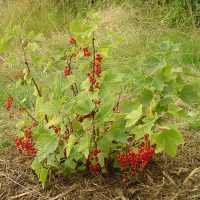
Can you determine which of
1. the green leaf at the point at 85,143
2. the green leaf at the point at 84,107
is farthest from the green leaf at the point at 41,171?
the green leaf at the point at 84,107

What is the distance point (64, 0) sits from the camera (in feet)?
26.6

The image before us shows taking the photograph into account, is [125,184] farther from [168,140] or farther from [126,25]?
[126,25]

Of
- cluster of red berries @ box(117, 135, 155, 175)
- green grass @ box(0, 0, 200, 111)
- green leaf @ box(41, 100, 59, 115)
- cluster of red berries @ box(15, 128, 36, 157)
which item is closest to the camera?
cluster of red berries @ box(117, 135, 155, 175)

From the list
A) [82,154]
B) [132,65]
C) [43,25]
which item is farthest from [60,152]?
[43,25]

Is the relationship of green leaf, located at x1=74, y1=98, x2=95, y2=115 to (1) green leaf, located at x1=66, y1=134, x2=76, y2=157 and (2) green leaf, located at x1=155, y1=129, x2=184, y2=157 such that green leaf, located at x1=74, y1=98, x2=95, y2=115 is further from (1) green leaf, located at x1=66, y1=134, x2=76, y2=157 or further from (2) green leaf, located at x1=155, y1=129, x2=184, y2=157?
(2) green leaf, located at x1=155, y1=129, x2=184, y2=157

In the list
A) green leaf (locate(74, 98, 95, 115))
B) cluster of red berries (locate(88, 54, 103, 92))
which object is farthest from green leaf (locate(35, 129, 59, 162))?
cluster of red berries (locate(88, 54, 103, 92))

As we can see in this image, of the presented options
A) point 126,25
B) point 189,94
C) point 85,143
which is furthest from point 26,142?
point 126,25

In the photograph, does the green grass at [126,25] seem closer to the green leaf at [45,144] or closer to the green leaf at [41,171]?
the green leaf at [41,171]

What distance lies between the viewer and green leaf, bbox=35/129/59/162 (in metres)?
2.62

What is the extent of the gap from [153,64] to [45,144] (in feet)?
2.25

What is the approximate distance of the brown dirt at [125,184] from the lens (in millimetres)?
2771

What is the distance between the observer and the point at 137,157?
260 centimetres

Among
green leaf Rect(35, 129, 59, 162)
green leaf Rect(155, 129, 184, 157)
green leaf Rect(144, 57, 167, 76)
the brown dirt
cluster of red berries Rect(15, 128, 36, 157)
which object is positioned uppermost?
green leaf Rect(144, 57, 167, 76)

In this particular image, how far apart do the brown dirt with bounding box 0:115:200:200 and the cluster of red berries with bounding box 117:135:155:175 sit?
126 millimetres
